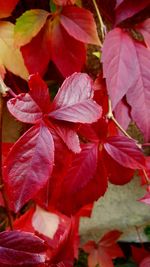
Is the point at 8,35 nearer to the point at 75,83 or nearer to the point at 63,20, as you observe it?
the point at 63,20

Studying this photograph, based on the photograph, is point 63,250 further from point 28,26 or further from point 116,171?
point 28,26

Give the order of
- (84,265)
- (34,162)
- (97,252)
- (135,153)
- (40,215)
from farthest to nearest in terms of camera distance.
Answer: (84,265)
(97,252)
(40,215)
(135,153)
(34,162)

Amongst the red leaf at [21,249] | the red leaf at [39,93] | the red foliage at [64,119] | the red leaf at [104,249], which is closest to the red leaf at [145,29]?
the red foliage at [64,119]

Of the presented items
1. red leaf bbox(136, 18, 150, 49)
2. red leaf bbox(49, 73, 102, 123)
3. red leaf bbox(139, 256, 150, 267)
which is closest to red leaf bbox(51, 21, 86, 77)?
red leaf bbox(136, 18, 150, 49)

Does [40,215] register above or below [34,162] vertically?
below

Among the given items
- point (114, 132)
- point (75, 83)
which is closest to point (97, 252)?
point (114, 132)

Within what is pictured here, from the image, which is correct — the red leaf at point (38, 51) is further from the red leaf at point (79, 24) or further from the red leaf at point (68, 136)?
the red leaf at point (68, 136)
